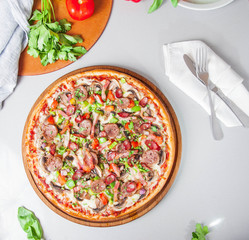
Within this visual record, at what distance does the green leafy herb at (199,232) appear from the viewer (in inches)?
61.9

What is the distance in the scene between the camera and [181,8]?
1.67 m

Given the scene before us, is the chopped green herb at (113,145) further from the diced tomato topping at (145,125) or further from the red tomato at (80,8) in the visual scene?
the red tomato at (80,8)

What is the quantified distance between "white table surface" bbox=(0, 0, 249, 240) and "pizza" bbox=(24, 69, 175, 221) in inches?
4.5

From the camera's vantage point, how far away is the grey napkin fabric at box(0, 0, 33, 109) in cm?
156

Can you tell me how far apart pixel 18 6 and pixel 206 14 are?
0.99 m

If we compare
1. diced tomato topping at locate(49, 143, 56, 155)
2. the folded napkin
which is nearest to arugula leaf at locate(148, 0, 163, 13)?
the folded napkin

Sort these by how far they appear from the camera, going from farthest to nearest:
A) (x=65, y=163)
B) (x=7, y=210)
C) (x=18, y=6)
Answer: (x=7, y=210)
(x=65, y=163)
(x=18, y=6)

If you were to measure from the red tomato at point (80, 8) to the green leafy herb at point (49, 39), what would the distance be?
0.25 feet

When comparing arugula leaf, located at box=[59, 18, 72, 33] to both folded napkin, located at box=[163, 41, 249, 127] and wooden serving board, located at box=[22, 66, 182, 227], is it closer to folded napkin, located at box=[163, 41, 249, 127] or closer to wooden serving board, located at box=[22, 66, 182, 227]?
wooden serving board, located at box=[22, 66, 182, 227]

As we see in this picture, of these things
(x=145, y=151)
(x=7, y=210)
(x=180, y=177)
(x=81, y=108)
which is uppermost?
(x=81, y=108)

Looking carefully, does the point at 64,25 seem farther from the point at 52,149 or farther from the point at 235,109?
the point at 235,109

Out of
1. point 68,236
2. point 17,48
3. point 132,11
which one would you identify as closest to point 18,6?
point 17,48

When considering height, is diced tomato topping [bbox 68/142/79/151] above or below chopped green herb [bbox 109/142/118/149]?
above

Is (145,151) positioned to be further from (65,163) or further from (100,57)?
(100,57)
